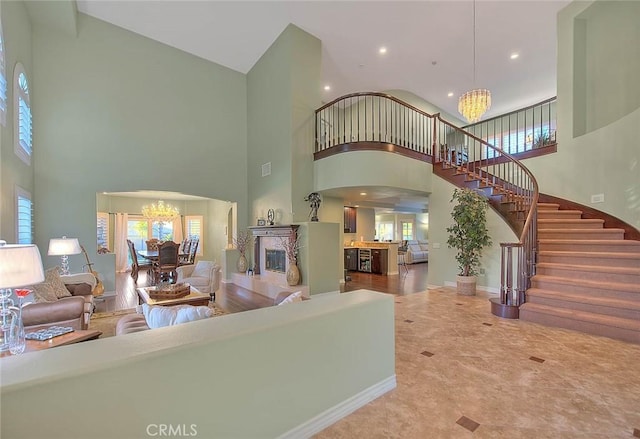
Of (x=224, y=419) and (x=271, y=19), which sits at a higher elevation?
(x=271, y=19)

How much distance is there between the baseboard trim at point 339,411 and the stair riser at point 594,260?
3775mm

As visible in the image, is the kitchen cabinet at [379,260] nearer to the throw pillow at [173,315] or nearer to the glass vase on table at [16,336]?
the throw pillow at [173,315]

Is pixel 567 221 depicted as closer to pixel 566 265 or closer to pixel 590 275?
pixel 566 265

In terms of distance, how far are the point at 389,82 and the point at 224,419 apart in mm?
9114

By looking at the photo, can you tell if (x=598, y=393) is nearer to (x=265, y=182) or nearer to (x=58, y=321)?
(x=58, y=321)

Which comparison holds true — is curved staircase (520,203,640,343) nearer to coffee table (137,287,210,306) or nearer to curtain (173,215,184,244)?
coffee table (137,287,210,306)

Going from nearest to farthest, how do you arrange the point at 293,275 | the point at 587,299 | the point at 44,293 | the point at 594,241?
the point at 44,293, the point at 587,299, the point at 594,241, the point at 293,275

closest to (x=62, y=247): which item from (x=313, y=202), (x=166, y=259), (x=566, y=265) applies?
(x=166, y=259)

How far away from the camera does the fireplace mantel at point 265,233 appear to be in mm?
5910

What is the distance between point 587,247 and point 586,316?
4.97 feet

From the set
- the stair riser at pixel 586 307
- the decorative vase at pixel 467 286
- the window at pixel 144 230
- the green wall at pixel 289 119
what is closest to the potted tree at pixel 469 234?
the decorative vase at pixel 467 286

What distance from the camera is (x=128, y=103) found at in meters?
6.25

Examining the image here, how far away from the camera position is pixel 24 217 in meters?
4.63

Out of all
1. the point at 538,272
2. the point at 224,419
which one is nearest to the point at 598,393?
the point at 538,272
